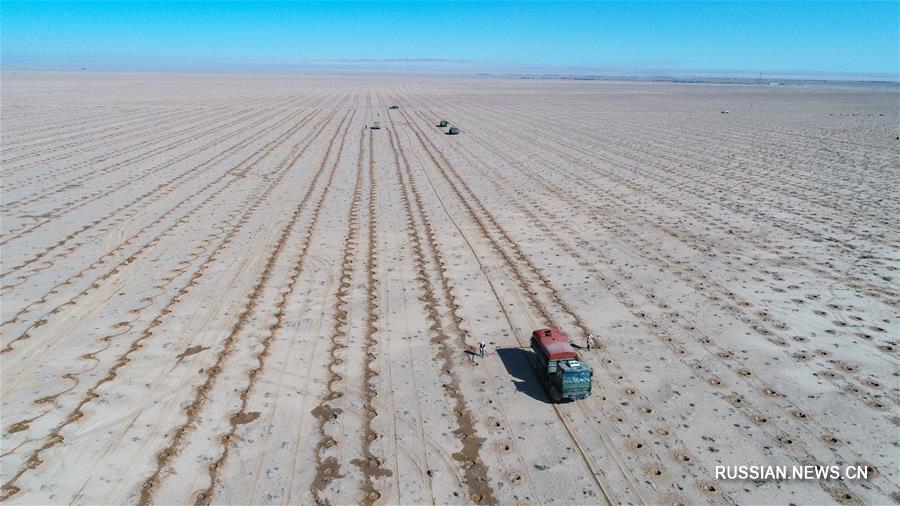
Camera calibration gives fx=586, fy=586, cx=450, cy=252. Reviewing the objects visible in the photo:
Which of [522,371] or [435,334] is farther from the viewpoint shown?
[435,334]

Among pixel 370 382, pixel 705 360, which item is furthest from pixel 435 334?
pixel 705 360

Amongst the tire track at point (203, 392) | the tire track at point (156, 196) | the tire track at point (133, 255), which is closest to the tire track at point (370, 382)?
the tire track at point (203, 392)

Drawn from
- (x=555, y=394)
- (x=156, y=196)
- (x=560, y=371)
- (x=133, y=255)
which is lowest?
(x=156, y=196)

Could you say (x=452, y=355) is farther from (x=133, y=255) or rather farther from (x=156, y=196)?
(x=156, y=196)

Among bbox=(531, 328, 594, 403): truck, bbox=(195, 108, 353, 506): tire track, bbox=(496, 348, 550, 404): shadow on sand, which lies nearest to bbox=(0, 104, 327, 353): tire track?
bbox=(195, 108, 353, 506): tire track

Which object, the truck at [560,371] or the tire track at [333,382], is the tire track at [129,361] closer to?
the tire track at [333,382]

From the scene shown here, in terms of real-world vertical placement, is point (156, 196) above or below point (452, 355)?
below

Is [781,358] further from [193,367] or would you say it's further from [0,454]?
[0,454]
